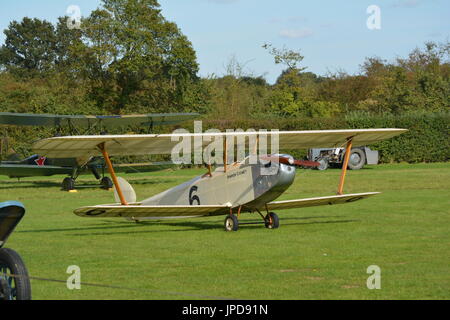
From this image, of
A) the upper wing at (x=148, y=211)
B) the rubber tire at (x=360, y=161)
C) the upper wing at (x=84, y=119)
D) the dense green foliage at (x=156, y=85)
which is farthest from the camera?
the dense green foliage at (x=156, y=85)

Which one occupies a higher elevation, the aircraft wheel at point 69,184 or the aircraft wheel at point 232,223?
the aircraft wheel at point 232,223

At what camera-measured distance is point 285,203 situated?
1525cm

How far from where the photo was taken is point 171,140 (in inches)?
593

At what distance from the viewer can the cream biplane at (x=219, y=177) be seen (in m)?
13.8

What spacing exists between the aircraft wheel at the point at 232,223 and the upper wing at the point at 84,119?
43.5ft

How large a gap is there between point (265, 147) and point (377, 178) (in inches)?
541

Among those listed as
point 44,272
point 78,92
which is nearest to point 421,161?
point 78,92

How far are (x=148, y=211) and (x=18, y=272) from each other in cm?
791

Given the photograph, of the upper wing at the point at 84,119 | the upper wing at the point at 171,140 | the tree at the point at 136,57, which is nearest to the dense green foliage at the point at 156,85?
the tree at the point at 136,57

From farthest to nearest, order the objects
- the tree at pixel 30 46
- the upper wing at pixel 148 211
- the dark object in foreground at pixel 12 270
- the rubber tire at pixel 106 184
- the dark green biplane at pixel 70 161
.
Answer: the tree at pixel 30 46 < the rubber tire at pixel 106 184 < the dark green biplane at pixel 70 161 < the upper wing at pixel 148 211 < the dark object in foreground at pixel 12 270

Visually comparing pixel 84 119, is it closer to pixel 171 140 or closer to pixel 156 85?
pixel 171 140

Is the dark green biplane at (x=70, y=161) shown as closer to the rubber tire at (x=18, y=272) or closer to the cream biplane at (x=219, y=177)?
the cream biplane at (x=219, y=177)

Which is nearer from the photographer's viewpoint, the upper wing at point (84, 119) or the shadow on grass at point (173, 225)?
the shadow on grass at point (173, 225)

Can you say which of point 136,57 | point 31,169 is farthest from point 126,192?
point 136,57
